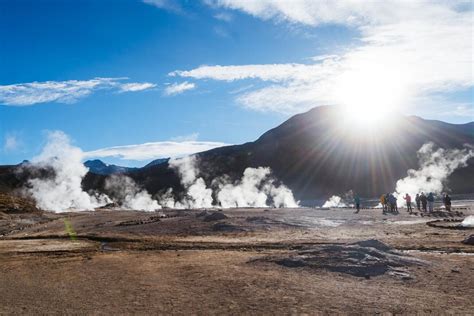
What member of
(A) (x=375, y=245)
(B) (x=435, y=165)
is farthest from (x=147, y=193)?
(A) (x=375, y=245)

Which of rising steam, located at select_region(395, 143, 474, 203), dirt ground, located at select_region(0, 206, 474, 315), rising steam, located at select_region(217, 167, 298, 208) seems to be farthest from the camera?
rising steam, located at select_region(395, 143, 474, 203)

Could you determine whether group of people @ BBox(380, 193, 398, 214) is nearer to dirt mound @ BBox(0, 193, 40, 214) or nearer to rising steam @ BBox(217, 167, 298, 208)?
rising steam @ BBox(217, 167, 298, 208)

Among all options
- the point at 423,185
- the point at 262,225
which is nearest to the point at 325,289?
the point at 262,225

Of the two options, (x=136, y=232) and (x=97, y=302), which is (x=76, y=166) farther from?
(x=97, y=302)

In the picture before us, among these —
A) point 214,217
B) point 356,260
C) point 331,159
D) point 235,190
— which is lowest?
→ point 356,260

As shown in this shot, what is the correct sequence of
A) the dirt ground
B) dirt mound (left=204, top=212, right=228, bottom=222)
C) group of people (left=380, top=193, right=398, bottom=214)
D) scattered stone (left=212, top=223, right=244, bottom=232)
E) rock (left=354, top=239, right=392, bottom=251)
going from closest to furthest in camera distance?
the dirt ground < rock (left=354, top=239, right=392, bottom=251) < scattered stone (left=212, top=223, right=244, bottom=232) < dirt mound (left=204, top=212, right=228, bottom=222) < group of people (left=380, top=193, right=398, bottom=214)

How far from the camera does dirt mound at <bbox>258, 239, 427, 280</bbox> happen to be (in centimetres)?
1255

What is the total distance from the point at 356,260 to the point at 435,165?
96916 millimetres

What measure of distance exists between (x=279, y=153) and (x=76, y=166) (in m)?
51.8

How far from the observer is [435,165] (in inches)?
3999

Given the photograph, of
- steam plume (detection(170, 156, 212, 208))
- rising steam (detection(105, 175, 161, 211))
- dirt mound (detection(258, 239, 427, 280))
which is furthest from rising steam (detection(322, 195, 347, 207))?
dirt mound (detection(258, 239, 427, 280))

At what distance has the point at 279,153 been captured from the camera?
115125mm

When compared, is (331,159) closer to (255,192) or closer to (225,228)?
(255,192)

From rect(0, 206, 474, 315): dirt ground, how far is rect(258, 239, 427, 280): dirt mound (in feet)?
0.10
